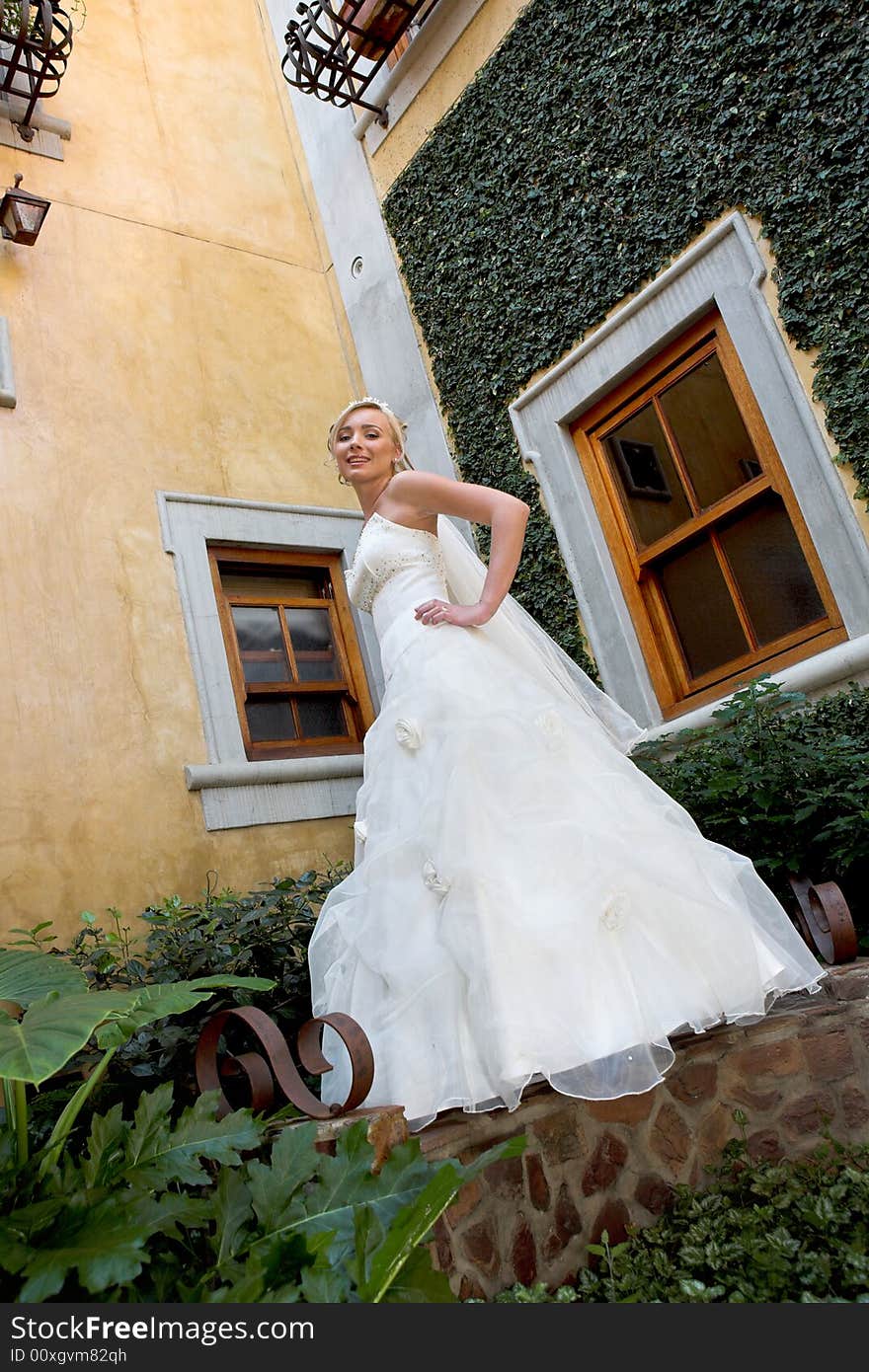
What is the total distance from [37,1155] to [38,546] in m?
3.40

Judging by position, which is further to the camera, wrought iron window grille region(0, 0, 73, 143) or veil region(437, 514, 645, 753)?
wrought iron window grille region(0, 0, 73, 143)

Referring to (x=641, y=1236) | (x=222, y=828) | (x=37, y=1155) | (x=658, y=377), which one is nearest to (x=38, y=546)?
(x=222, y=828)

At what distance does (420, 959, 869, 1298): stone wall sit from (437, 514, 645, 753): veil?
3.04 feet

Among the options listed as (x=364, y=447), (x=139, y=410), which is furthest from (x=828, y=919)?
(x=139, y=410)

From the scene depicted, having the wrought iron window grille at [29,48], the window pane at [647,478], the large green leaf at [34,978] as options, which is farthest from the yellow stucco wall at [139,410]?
the large green leaf at [34,978]

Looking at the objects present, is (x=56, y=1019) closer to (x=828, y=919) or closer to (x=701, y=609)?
(x=828, y=919)

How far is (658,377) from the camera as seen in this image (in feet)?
14.8

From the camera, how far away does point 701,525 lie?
432 cm

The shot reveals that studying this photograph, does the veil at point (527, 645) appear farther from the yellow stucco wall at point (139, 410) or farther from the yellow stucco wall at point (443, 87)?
the yellow stucco wall at point (443, 87)

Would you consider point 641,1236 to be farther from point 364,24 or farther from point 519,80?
point 364,24

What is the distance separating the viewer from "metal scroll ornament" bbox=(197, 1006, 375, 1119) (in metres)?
1.83

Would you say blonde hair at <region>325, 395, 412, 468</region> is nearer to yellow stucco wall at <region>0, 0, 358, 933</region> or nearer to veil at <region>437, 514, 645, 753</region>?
veil at <region>437, 514, 645, 753</region>

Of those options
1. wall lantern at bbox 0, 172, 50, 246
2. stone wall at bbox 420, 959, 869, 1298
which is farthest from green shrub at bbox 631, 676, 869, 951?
wall lantern at bbox 0, 172, 50, 246

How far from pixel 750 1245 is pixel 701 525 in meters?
→ 3.16
